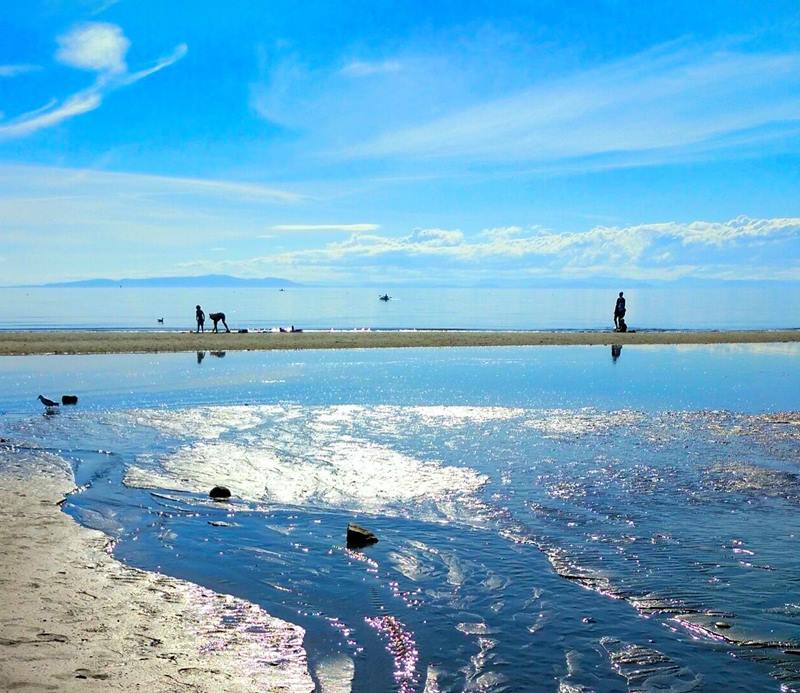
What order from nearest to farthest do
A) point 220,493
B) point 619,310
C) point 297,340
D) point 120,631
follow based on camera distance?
point 120,631
point 220,493
point 297,340
point 619,310

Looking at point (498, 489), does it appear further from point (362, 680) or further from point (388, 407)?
point (388, 407)

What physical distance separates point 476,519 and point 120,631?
22.5 ft

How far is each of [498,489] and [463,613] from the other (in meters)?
6.04

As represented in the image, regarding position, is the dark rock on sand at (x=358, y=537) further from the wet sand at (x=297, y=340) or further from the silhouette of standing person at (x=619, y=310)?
the silhouette of standing person at (x=619, y=310)

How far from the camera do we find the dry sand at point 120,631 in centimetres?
792

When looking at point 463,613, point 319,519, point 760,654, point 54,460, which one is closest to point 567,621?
point 463,613

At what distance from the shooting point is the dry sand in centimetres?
792

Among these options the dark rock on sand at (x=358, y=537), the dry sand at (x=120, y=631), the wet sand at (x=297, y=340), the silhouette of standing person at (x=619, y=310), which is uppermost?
the silhouette of standing person at (x=619, y=310)

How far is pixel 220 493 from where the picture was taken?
50.9 ft

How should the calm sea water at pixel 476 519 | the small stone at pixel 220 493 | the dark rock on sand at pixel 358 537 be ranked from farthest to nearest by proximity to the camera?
the small stone at pixel 220 493 → the dark rock on sand at pixel 358 537 → the calm sea water at pixel 476 519

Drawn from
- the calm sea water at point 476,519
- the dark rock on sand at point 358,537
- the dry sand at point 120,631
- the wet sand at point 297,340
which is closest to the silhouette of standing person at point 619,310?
the wet sand at point 297,340

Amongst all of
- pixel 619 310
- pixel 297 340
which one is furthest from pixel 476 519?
pixel 619 310

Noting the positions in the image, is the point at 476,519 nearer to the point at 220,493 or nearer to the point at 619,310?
the point at 220,493

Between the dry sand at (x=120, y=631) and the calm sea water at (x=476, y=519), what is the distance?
47cm
